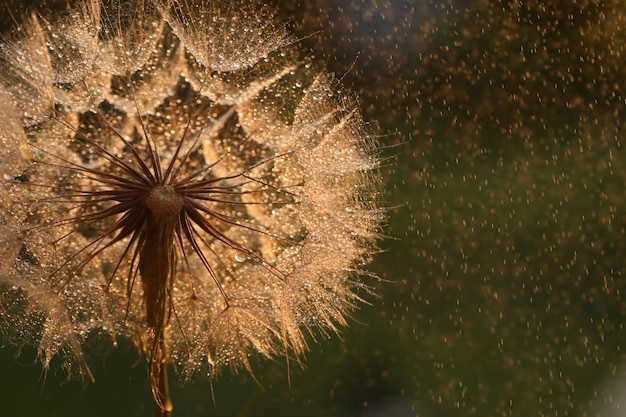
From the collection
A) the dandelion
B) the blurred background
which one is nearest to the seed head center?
the dandelion

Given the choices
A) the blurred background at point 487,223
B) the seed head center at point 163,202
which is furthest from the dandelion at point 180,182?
the blurred background at point 487,223

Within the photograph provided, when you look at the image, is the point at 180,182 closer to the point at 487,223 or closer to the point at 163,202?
the point at 163,202

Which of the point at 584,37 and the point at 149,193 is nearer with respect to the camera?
the point at 149,193

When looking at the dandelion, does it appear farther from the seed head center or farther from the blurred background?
the blurred background

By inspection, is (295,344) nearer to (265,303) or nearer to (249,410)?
(265,303)

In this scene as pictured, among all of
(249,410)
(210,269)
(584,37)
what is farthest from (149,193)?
(584,37)

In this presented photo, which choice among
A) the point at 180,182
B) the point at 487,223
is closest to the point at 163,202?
the point at 180,182
